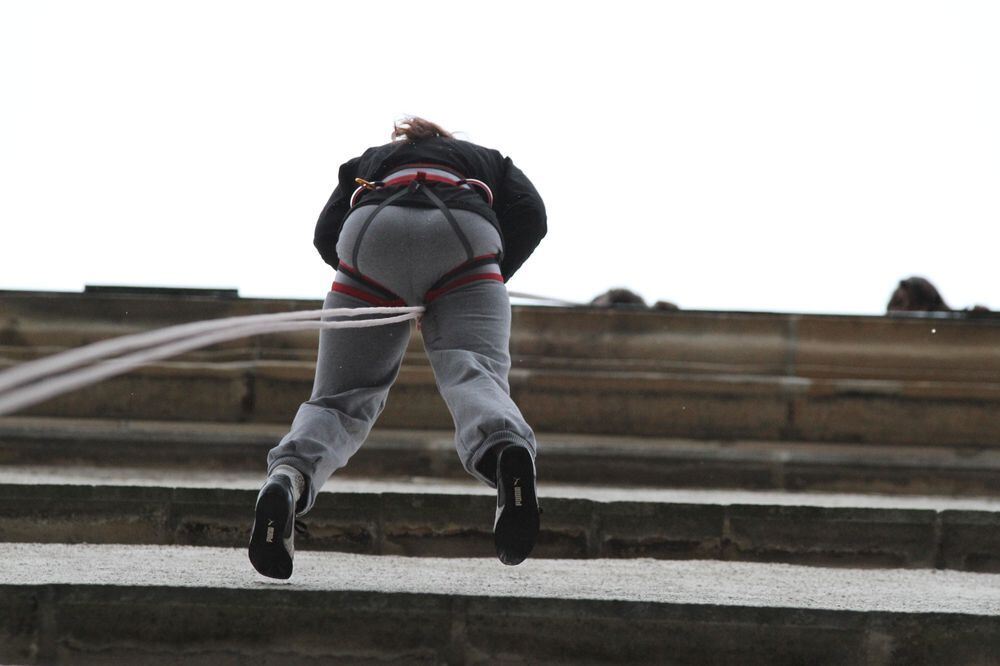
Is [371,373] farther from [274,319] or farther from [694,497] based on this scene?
[694,497]

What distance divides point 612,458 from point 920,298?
6.08ft

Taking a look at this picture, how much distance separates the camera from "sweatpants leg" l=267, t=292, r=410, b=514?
2.68 meters

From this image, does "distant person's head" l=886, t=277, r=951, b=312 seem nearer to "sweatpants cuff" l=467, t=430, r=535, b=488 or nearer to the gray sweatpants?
the gray sweatpants

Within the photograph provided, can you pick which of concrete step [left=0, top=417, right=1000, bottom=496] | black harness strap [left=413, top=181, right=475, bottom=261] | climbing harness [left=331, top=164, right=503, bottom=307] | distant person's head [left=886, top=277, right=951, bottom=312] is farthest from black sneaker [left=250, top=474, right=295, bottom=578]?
distant person's head [left=886, top=277, right=951, bottom=312]

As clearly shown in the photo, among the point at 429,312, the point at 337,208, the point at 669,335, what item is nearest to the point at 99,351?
the point at 429,312

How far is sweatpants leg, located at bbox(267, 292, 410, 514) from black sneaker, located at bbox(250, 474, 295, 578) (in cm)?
20

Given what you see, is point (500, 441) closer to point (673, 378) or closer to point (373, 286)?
point (373, 286)

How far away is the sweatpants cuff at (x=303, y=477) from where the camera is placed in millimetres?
2568

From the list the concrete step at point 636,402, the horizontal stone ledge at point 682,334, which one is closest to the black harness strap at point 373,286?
the concrete step at point 636,402

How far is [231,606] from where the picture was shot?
7.98 ft

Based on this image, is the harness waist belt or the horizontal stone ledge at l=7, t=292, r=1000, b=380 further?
the horizontal stone ledge at l=7, t=292, r=1000, b=380

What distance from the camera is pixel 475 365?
2715 millimetres

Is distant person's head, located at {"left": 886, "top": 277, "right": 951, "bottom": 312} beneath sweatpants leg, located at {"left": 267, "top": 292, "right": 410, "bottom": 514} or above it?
above

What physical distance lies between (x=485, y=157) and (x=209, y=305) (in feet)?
10.5
